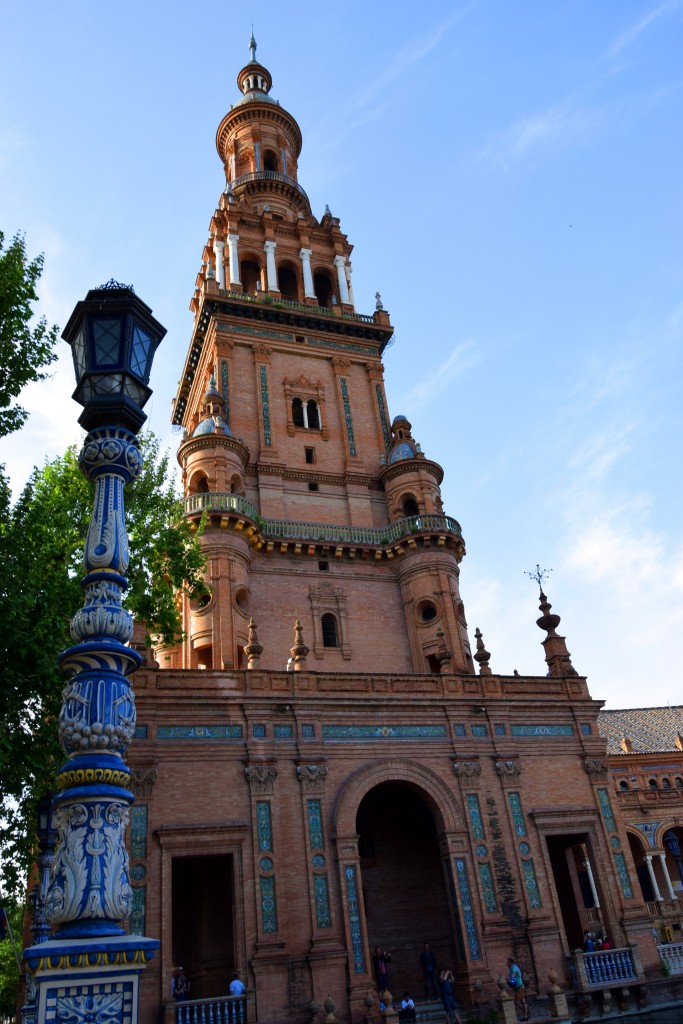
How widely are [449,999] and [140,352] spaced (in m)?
18.6

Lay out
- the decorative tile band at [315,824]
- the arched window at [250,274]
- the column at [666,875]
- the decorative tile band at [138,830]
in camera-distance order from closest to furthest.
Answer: the decorative tile band at [138,830]
the decorative tile band at [315,824]
the column at [666,875]
the arched window at [250,274]

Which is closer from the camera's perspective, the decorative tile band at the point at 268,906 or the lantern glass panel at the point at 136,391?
the lantern glass panel at the point at 136,391

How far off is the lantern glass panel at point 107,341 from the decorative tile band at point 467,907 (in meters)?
18.7

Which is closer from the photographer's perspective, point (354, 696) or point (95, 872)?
point (95, 872)

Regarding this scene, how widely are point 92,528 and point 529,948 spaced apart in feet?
64.9

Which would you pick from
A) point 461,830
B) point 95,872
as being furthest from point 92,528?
point 461,830

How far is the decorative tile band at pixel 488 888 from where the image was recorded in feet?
72.1

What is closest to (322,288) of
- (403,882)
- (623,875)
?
(403,882)

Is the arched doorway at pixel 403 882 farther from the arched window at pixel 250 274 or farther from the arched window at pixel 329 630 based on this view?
the arched window at pixel 250 274

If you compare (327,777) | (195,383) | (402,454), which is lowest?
(327,777)

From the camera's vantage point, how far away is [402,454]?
3466 centimetres

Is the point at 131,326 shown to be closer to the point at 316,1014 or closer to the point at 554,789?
the point at 316,1014

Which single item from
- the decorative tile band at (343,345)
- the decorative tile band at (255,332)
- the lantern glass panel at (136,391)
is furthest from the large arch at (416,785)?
the decorative tile band at (343,345)

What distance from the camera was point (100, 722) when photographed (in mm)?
6316
